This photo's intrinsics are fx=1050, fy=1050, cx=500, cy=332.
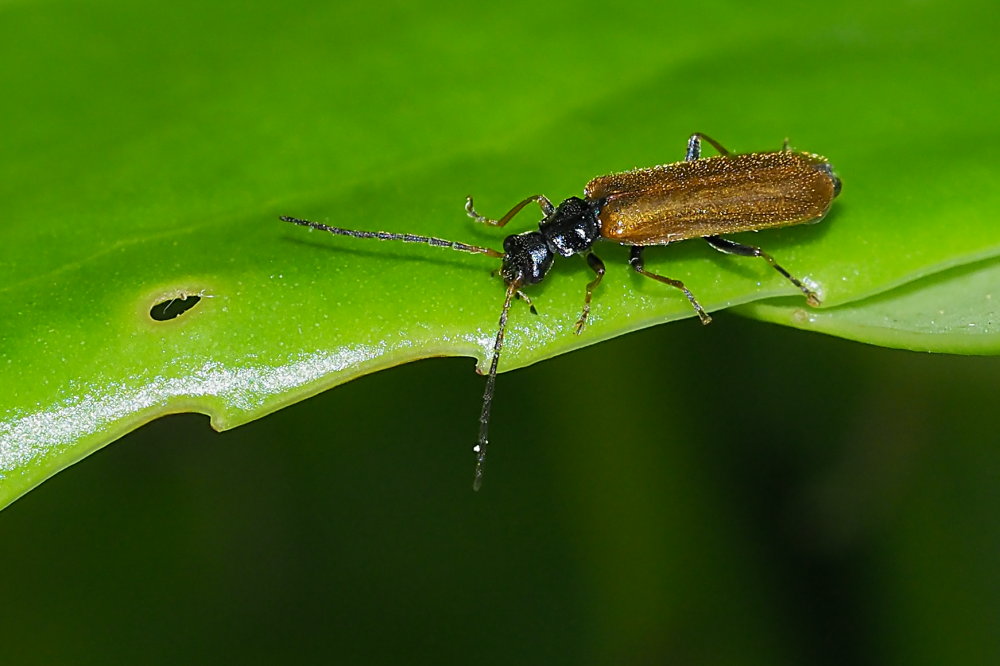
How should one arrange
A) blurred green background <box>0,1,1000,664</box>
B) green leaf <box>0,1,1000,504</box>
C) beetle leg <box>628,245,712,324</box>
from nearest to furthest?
green leaf <box>0,1,1000,504</box>, beetle leg <box>628,245,712,324</box>, blurred green background <box>0,1,1000,664</box>

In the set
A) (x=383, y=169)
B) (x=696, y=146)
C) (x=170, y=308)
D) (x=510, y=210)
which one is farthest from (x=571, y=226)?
(x=170, y=308)

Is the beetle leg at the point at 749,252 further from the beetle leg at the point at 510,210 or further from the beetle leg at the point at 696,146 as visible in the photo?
the beetle leg at the point at 510,210

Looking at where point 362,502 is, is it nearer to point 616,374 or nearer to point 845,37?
point 616,374

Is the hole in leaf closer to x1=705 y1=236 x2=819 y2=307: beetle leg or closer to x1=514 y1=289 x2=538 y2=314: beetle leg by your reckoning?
x1=514 y1=289 x2=538 y2=314: beetle leg

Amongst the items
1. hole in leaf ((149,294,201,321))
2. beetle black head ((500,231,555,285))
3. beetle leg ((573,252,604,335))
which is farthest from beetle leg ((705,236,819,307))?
hole in leaf ((149,294,201,321))

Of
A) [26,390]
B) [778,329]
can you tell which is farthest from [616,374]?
[26,390]

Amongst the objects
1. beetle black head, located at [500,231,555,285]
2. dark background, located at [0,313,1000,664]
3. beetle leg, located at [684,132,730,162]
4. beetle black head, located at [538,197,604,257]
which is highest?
beetle leg, located at [684,132,730,162]
